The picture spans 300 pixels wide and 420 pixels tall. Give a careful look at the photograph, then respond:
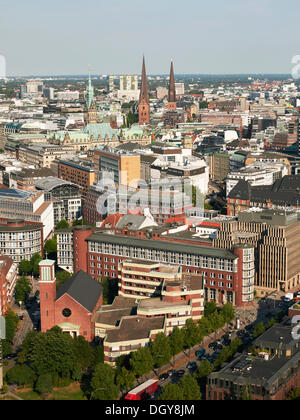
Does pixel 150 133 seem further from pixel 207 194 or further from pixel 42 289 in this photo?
pixel 42 289

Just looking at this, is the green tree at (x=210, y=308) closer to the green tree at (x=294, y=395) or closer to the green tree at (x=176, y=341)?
the green tree at (x=176, y=341)

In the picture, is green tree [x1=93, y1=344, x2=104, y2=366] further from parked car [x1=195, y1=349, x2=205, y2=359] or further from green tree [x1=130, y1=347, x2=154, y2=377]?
parked car [x1=195, y1=349, x2=205, y2=359]

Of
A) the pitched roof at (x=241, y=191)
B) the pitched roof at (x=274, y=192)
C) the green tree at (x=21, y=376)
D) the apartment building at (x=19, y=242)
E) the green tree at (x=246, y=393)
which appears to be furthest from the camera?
the pitched roof at (x=241, y=191)

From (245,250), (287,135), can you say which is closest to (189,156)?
(287,135)

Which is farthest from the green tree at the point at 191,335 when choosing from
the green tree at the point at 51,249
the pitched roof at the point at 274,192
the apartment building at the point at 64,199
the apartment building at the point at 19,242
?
the apartment building at the point at 64,199

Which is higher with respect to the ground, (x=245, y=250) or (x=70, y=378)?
(x=245, y=250)

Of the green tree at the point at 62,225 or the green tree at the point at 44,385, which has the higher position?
the green tree at the point at 62,225

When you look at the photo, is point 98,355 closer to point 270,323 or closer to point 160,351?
point 160,351
